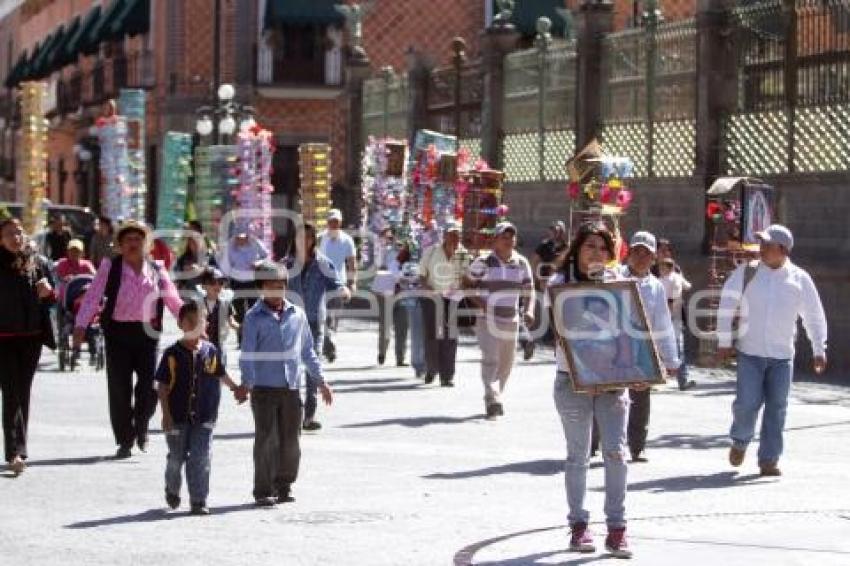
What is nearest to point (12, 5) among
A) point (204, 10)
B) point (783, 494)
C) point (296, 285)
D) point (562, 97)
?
point (204, 10)

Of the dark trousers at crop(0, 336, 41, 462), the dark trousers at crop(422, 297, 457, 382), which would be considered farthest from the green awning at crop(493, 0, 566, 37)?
the dark trousers at crop(0, 336, 41, 462)

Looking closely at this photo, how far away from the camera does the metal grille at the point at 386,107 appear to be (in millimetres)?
40500

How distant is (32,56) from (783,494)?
63.2m

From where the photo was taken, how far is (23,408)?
Result: 14891 mm

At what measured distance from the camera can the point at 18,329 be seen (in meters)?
14.9

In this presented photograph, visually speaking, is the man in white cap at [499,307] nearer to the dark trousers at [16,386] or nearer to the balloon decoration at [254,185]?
the dark trousers at [16,386]

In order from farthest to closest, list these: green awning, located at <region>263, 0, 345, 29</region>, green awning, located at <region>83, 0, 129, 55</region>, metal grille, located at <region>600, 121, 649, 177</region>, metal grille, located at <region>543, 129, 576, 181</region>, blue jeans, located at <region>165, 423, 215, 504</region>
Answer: green awning, located at <region>83, 0, 129, 55</region> → green awning, located at <region>263, 0, 345, 29</region> → metal grille, located at <region>543, 129, 576, 181</region> → metal grille, located at <region>600, 121, 649, 177</region> → blue jeans, located at <region>165, 423, 215, 504</region>

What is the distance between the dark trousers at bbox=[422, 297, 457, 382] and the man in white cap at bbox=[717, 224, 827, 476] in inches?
307

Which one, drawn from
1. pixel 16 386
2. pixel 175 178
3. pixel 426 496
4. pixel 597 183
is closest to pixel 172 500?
pixel 426 496

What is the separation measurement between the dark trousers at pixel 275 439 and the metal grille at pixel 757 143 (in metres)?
13.8

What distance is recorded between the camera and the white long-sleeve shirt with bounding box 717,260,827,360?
48.8 feet

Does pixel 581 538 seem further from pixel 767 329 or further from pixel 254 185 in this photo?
pixel 254 185

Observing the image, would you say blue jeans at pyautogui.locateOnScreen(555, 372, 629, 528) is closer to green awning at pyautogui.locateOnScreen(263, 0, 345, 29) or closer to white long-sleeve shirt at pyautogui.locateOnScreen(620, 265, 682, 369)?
white long-sleeve shirt at pyautogui.locateOnScreen(620, 265, 682, 369)

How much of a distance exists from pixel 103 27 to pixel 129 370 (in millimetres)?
42517
